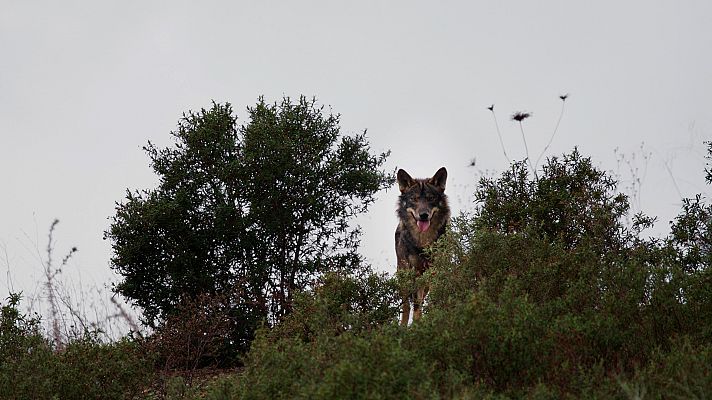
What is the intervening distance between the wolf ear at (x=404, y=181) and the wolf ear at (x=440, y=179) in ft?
1.11

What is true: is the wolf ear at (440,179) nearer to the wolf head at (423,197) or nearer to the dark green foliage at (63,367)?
the wolf head at (423,197)

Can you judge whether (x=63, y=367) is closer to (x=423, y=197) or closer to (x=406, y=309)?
(x=406, y=309)

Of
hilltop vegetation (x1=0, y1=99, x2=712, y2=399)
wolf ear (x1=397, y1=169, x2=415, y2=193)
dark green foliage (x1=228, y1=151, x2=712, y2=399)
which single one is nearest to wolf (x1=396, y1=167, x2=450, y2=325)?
wolf ear (x1=397, y1=169, x2=415, y2=193)

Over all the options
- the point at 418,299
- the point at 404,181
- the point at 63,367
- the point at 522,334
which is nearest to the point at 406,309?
the point at 418,299

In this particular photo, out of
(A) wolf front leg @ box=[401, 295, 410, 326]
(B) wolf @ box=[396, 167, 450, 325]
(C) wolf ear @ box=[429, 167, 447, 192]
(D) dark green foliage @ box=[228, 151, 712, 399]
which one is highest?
(C) wolf ear @ box=[429, 167, 447, 192]

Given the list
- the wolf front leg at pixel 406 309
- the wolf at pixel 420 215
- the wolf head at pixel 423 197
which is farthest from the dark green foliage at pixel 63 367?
the wolf head at pixel 423 197

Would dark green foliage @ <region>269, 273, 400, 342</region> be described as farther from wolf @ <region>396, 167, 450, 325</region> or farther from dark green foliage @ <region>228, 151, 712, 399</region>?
wolf @ <region>396, 167, 450, 325</region>

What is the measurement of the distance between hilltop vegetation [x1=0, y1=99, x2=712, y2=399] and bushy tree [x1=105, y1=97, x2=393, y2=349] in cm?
4

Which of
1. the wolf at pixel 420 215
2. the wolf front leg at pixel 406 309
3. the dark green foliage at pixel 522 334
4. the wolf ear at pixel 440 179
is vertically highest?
the wolf ear at pixel 440 179

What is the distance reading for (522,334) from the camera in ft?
20.9

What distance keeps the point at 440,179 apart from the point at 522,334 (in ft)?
24.0

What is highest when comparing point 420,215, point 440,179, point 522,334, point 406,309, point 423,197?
point 440,179

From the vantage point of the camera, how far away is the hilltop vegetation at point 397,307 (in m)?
6.03

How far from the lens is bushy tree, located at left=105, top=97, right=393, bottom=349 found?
15148 mm
